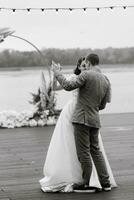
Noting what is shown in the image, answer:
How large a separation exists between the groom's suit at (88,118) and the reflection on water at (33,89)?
544 centimetres

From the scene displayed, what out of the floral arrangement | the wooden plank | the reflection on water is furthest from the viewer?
the reflection on water

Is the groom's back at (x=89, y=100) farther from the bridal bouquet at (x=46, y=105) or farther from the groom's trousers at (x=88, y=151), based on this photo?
the bridal bouquet at (x=46, y=105)

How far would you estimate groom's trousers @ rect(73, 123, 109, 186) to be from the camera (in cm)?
497

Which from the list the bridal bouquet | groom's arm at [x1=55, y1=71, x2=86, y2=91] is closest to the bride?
groom's arm at [x1=55, y1=71, x2=86, y2=91]

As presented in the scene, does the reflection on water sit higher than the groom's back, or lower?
lower

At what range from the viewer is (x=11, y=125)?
9.52m

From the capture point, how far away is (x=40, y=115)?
31.5 feet

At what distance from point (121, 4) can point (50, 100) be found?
270 cm

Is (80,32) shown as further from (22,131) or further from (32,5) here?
(22,131)

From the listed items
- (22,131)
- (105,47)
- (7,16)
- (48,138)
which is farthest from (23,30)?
(48,138)

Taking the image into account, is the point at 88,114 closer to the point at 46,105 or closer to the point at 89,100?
the point at 89,100

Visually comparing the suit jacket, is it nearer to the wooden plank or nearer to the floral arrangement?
the wooden plank

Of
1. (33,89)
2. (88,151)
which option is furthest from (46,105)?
(88,151)

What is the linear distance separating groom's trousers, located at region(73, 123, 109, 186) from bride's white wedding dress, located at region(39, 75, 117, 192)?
0.28 ft
